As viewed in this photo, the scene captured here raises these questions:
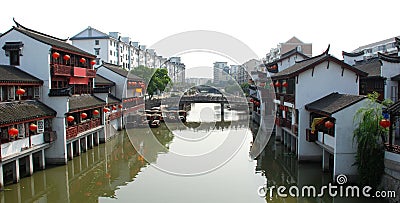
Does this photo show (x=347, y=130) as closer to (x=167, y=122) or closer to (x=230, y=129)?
(x=230, y=129)

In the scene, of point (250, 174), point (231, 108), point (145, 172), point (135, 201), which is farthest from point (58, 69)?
point (231, 108)

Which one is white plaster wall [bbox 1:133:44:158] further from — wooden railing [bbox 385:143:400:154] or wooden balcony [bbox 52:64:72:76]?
wooden railing [bbox 385:143:400:154]

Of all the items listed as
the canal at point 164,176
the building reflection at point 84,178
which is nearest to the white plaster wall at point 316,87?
the canal at point 164,176

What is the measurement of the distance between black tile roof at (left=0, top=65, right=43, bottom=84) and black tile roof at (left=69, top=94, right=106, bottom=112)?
245 cm

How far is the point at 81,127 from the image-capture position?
63.6 ft

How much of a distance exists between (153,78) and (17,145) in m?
34.0

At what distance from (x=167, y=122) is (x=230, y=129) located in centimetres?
766

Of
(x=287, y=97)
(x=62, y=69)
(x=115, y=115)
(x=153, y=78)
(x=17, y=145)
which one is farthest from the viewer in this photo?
(x=153, y=78)

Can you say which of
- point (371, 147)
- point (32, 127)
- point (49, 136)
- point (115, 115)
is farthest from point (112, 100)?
point (371, 147)

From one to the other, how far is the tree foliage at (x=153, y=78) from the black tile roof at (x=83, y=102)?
22671mm

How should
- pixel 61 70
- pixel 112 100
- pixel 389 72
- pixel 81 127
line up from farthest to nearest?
pixel 112 100
pixel 81 127
pixel 389 72
pixel 61 70

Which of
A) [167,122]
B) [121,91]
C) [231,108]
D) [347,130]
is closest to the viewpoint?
[347,130]

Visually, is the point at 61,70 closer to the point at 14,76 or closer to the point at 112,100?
the point at 14,76

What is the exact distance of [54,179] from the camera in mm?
15297
